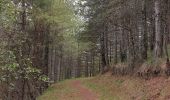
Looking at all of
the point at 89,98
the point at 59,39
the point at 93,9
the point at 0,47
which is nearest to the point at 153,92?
the point at 89,98

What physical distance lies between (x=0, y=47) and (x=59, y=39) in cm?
2570

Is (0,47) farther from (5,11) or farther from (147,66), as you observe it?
(147,66)

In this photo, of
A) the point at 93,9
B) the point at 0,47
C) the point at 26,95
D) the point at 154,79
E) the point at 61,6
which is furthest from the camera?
the point at 93,9

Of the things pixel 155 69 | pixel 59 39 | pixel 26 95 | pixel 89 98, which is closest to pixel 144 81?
pixel 155 69

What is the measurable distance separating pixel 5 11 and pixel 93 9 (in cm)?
3025

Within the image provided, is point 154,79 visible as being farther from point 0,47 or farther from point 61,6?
point 61,6

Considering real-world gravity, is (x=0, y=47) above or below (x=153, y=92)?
above

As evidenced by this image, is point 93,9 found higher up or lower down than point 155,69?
higher up

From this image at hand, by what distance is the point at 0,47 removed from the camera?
11477 millimetres

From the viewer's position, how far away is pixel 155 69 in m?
21.3

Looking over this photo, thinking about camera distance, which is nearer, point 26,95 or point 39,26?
point 26,95

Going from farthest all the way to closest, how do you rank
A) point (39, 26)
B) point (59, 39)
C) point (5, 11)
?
point (59, 39)
point (39, 26)
point (5, 11)

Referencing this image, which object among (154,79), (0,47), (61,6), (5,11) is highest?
(61,6)

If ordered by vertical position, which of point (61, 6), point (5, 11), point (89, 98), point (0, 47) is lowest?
point (89, 98)
